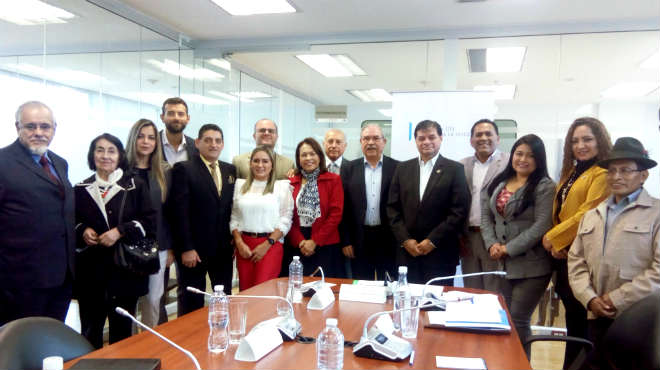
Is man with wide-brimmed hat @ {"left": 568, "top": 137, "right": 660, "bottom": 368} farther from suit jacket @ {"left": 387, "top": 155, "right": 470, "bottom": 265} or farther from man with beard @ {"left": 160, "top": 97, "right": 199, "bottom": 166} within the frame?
man with beard @ {"left": 160, "top": 97, "right": 199, "bottom": 166}

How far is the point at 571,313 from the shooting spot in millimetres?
2881

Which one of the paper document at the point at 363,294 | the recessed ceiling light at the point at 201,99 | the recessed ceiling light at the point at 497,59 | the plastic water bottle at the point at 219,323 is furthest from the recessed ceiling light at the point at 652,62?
the plastic water bottle at the point at 219,323

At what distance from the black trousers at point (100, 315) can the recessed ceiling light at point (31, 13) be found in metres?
2.36

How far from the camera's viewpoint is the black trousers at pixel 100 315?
282 centimetres

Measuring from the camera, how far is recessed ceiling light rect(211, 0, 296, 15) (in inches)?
176

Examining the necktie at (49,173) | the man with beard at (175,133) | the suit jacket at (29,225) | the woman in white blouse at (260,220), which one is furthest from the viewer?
the man with beard at (175,133)

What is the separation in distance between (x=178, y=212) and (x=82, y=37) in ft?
7.15

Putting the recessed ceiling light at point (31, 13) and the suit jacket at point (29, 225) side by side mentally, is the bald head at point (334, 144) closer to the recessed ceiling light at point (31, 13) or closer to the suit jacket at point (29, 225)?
the suit jacket at point (29, 225)

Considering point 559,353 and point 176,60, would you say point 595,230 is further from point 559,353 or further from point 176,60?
point 176,60

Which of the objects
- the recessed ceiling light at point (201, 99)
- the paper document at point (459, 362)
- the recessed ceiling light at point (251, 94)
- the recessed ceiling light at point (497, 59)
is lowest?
the paper document at point (459, 362)

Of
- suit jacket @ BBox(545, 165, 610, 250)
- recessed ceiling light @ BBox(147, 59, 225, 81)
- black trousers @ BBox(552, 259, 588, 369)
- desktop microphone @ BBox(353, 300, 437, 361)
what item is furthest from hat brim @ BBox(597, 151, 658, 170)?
recessed ceiling light @ BBox(147, 59, 225, 81)

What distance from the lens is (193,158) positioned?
347cm

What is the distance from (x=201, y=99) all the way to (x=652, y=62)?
551cm

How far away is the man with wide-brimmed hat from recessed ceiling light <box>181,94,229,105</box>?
4.63 meters
